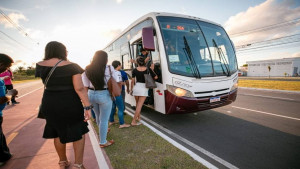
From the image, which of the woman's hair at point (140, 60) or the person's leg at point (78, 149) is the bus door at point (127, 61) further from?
the person's leg at point (78, 149)

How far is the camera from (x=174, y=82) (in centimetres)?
398

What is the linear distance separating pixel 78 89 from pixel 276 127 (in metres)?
5.21

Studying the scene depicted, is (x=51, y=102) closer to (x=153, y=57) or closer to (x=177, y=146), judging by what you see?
(x=177, y=146)

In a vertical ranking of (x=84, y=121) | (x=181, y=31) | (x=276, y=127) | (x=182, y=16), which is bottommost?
(x=276, y=127)

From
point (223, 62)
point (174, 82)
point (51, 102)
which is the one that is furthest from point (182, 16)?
point (51, 102)

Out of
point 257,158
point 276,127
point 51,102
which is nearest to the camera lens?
point 51,102

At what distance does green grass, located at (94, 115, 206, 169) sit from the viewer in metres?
2.66

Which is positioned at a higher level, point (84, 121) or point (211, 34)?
point (211, 34)

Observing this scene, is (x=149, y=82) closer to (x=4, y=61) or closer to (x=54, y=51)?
(x=54, y=51)

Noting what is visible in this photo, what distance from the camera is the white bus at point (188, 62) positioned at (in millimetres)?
3986

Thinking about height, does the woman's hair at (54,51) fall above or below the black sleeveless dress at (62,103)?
above

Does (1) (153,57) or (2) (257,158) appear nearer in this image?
(2) (257,158)

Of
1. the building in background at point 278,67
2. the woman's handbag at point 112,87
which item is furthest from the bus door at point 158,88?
the building in background at point 278,67

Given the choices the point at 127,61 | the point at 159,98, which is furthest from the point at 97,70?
the point at 127,61
